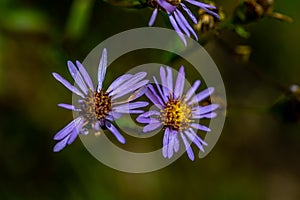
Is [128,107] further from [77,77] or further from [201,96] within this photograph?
[201,96]

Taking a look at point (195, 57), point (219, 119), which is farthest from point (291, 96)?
point (195, 57)

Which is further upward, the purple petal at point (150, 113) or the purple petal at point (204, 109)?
the purple petal at point (150, 113)

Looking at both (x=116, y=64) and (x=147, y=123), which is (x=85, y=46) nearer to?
(x=116, y=64)

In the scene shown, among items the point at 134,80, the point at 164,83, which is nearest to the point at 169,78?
the point at 164,83

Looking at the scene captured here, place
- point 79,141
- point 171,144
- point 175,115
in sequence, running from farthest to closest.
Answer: point 79,141
point 175,115
point 171,144

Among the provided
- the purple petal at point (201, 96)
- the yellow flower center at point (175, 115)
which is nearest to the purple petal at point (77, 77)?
the yellow flower center at point (175, 115)

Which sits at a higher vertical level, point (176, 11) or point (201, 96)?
point (176, 11)

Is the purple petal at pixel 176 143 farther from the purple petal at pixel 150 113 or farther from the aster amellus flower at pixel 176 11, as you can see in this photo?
the aster amellus flower at pixel 176 11
